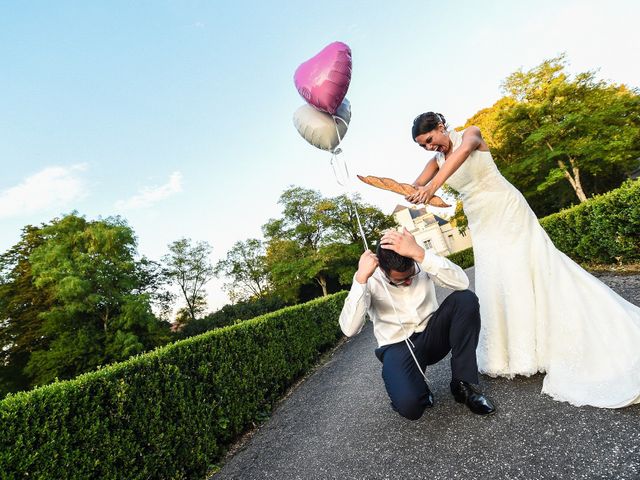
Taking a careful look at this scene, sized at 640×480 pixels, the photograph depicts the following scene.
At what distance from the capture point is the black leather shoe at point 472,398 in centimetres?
255

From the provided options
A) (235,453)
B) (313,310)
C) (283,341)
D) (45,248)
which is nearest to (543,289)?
(235,453)

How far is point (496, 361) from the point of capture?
9.68ft

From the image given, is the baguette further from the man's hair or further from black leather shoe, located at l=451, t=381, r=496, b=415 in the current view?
black leather shoe, located at l=451, t=381, r=496, b=415

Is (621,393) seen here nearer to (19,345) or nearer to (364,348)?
(364,348)

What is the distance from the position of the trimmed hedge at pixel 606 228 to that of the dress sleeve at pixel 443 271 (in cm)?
515

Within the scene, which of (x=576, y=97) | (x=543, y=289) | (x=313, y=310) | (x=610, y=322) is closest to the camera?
(x=610, y=322)

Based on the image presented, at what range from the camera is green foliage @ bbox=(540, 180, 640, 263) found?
5.73 m

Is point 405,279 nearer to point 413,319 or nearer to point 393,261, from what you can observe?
point 393,261

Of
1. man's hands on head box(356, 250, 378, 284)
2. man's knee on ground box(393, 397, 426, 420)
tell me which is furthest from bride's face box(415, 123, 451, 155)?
man's knee on ground box(393, 397, 426, 420)

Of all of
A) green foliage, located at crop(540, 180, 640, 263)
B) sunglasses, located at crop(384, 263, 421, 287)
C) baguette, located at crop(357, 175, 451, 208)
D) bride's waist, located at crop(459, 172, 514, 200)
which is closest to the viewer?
baguette, located at crop(357, 175, 451, 208)

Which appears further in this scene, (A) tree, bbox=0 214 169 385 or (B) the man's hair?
(A) tree, bbox=0 214 169 385

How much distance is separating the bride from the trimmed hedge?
4.41 meters

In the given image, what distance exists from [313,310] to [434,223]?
50017 mm

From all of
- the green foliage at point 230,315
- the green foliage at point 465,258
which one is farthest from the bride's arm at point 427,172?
the green foliage at point 465,258
